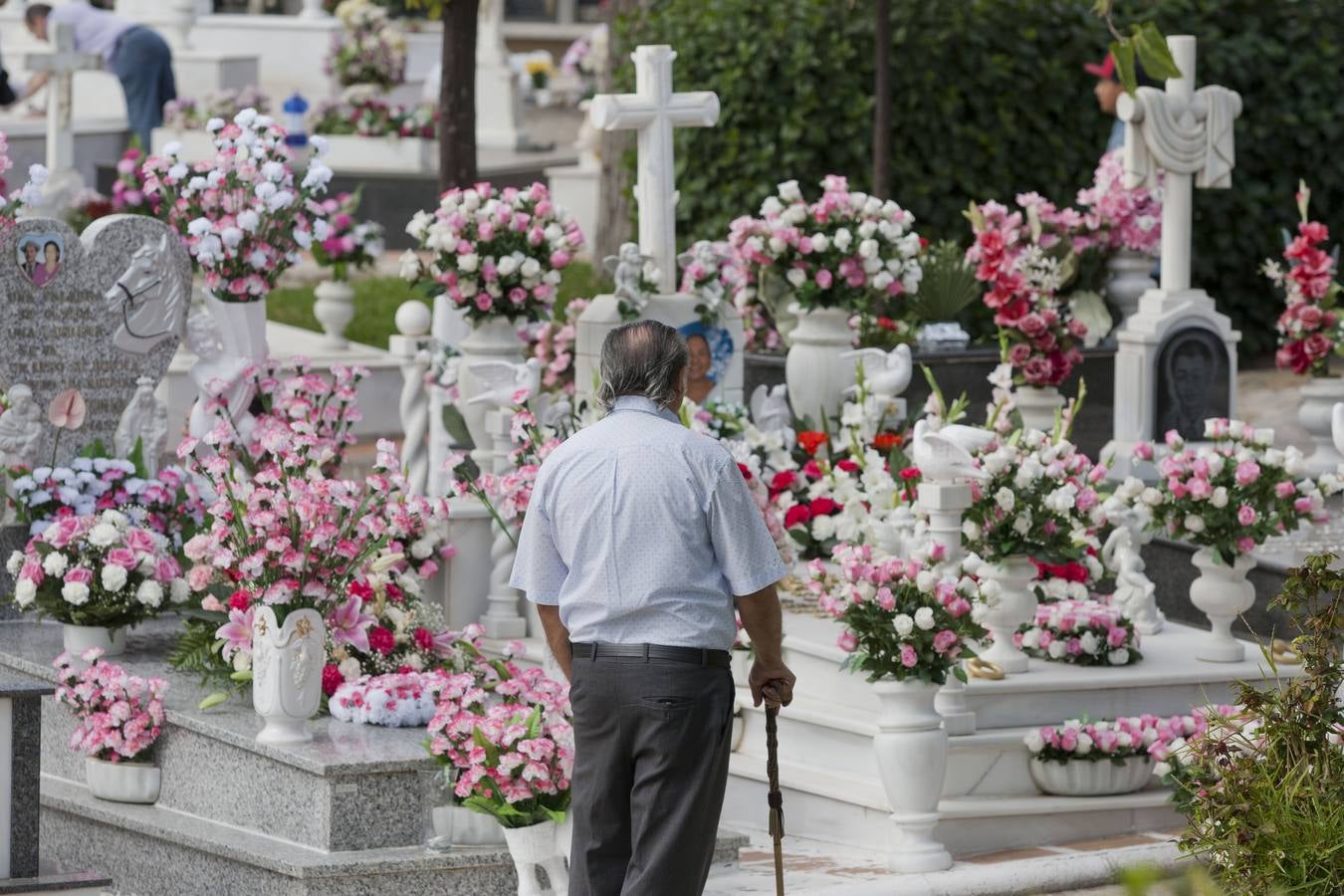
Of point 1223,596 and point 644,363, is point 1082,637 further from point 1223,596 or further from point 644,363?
point 644,363

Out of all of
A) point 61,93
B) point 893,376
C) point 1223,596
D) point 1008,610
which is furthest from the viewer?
point 61,93

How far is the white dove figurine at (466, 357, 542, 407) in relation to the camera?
8.95m

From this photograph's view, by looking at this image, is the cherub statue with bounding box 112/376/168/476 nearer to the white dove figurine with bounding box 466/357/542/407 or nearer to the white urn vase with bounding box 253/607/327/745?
the white dove figurine with bounding box 466/357/542/407

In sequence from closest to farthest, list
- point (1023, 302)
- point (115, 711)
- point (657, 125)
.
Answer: point (115, 711) → point (657, 125) → point (1023, 302)

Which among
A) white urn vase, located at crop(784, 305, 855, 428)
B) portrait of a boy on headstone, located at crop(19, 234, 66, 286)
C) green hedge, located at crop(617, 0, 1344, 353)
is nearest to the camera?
portrait of a boy on headstone, located at crop(19, 234, 66, 286)

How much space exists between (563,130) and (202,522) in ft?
68.0

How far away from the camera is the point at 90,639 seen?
25.4ft

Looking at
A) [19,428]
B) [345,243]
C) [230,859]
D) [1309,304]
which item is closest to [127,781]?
[230,859]

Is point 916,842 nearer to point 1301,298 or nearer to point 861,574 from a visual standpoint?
point 861,574

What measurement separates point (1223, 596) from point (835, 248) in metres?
2.45

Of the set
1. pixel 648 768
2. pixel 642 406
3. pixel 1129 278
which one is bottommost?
pixel 648 768

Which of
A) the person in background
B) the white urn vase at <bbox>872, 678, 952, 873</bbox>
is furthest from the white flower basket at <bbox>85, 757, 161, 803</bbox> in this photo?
the person in background

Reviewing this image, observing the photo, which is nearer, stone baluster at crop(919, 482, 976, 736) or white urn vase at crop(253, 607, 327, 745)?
white urn vase at crop(253, 607, 327, 745)

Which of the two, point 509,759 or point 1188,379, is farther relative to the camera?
point 1188,379
